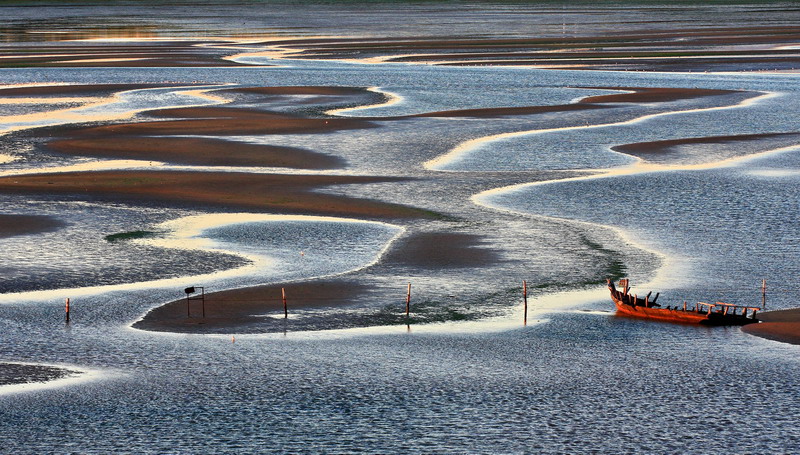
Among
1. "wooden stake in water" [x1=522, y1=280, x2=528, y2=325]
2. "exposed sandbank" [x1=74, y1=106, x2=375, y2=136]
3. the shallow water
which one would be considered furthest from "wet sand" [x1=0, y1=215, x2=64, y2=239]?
"exposed sandbank" [x1=74, y1=106, x2=375, y2=136]

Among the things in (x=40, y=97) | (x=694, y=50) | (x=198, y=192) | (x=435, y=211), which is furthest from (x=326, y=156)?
(x=694, y=50)

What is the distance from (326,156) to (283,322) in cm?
2528

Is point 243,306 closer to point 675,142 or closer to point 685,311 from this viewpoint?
point 685,311

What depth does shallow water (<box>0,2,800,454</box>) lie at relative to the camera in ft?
71.2

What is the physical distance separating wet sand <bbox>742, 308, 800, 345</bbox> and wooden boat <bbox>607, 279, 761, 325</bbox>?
0.84 ft

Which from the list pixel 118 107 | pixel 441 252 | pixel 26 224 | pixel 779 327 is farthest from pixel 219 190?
pixel 118 107

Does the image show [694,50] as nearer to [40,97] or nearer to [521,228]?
[40,97]

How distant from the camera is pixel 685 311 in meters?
28.0

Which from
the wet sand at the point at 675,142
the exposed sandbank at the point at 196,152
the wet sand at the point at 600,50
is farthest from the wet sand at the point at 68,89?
the wet sand at the point at 675,142

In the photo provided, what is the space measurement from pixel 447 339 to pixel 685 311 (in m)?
5.64

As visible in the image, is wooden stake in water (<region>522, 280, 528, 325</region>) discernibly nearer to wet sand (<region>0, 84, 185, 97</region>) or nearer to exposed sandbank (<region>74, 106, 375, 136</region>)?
exposed sandbank (<region>74, 106, 375, 136</region>)

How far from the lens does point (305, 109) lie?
228 feet

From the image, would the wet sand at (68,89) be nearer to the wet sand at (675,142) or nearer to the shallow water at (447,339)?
the shallow water at (447,339)

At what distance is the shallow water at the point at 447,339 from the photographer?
2170 centimetres
